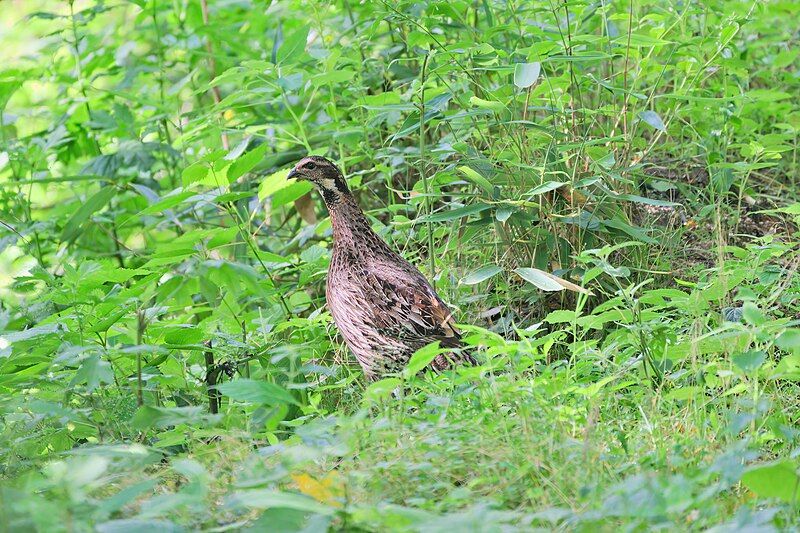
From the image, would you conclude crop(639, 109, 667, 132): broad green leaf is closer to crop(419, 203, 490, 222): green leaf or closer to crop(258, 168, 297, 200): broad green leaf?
crop(419, 203, 490, 222): green leaf

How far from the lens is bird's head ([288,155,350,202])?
413 centimetres

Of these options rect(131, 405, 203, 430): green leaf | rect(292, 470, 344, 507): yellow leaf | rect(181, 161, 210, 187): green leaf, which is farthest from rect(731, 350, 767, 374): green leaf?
rect(181, 161, 210, 187): green leaf

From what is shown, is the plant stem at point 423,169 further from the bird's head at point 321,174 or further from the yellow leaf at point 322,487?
the yellow leaf at point 322,487

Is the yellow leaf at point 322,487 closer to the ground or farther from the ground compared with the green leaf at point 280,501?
closer to the ground

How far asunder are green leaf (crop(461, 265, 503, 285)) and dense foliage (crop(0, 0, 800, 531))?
17 centimetres

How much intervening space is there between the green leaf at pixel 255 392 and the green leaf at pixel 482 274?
1.33 metres

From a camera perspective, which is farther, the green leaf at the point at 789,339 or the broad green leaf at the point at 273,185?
the broad green leaf at the point at 273,185

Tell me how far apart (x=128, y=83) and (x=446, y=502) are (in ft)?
13.9

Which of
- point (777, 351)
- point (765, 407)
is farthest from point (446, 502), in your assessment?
point (777, 351)

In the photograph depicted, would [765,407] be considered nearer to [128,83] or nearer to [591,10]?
[591,10]

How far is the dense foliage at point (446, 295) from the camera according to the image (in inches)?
98.9

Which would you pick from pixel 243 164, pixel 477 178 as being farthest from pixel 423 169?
pixel 243 164

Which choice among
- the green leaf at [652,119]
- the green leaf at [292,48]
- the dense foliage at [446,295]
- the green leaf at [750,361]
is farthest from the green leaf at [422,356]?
the green leaf at [292,48]

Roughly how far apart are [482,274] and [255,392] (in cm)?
142
